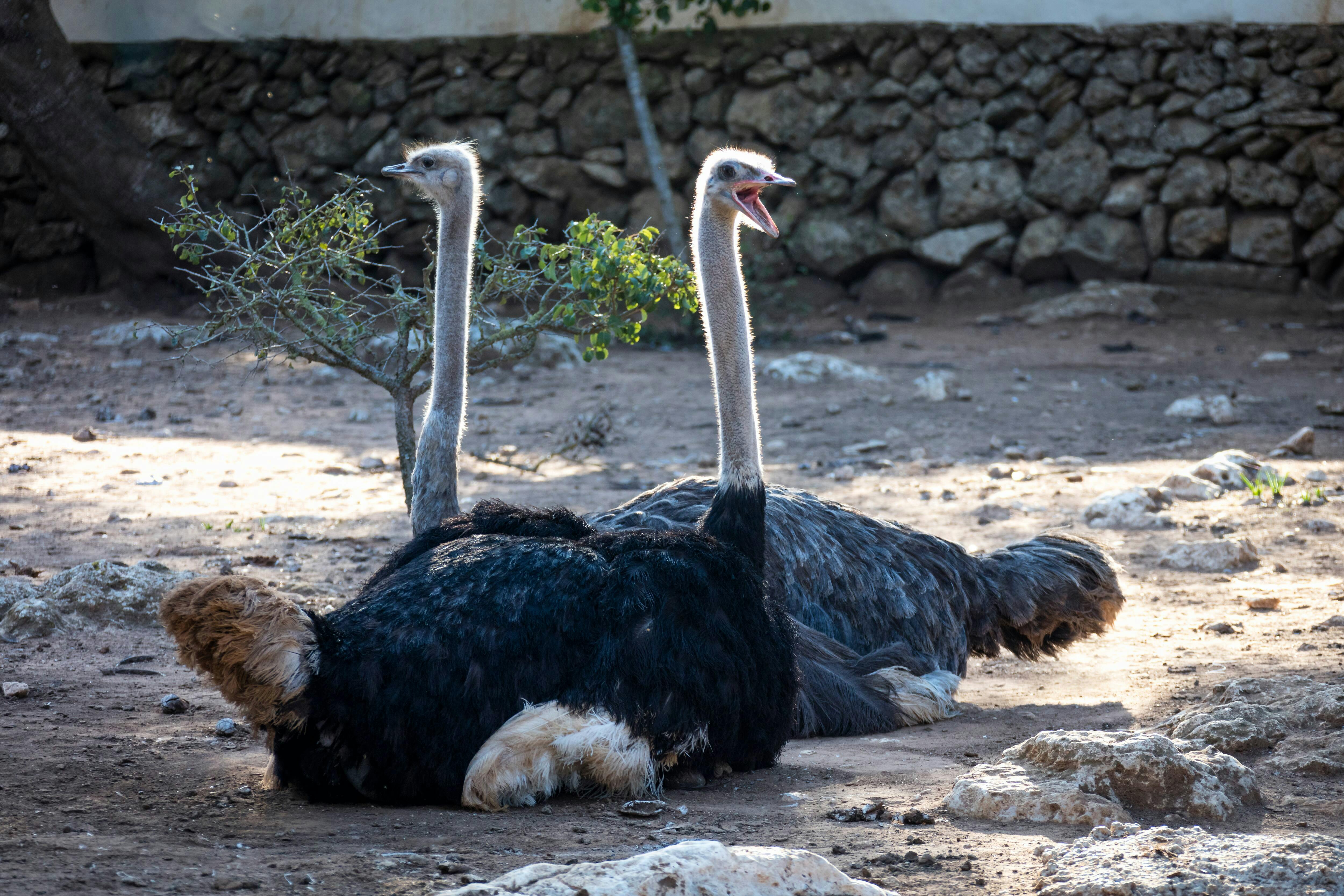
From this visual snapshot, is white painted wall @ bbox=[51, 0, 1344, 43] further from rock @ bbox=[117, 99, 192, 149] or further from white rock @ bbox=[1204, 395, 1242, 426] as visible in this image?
white rock @ bbox=[1204, 395, 1242, 426]

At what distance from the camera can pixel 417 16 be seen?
11695mm

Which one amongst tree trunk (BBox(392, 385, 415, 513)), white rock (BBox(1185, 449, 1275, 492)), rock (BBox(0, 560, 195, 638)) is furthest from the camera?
white rock (BBox(1185, 449, 1275, 492))

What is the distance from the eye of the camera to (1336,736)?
314cm

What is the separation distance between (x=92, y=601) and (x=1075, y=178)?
29.8ft

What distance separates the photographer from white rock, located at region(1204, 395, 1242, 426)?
307 inches

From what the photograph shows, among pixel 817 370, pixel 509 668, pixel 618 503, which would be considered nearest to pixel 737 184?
pixel 509 668

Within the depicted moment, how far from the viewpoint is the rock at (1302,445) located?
270 inches

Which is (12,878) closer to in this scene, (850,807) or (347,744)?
(347,744)

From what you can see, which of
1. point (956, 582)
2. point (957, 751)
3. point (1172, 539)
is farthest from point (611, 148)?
point (957, 751)

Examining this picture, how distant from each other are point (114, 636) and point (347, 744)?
1824 mm

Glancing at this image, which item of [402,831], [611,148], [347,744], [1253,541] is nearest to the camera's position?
[402,831]

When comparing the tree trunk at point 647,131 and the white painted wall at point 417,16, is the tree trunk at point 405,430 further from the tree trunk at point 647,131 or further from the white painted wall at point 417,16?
the white painted wall at point 417,16

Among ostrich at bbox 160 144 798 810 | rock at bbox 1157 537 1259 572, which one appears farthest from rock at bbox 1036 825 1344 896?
rock at bbox 1157 537 1259 572

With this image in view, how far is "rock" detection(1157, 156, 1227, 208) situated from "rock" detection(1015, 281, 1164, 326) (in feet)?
2.41
